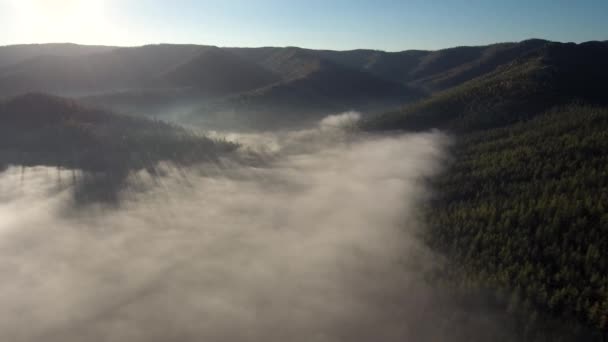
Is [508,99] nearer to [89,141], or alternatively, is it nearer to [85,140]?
[89,141]

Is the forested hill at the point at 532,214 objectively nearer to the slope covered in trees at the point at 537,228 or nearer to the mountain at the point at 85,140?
the slope covered in trees at the point at 537,228

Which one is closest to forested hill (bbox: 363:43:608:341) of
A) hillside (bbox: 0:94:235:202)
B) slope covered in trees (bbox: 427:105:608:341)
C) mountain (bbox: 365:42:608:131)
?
slope covered in trees (bbox: 427:105:608:341)

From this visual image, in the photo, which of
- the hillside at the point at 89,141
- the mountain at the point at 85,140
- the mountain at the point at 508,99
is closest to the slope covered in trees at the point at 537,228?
the mountain at the point at 508,99

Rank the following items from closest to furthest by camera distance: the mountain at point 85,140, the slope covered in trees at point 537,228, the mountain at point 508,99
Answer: the slope covered in trees at point 537,228, the mountain at point 85,140, the mountain at point 508,99

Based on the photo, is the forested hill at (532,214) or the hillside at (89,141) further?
the hillside at (89,141)

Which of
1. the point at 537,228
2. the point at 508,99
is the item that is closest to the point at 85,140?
the point at 537,228

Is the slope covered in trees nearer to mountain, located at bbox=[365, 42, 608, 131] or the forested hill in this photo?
the forested hill

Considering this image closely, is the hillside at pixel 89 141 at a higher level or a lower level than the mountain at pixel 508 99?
lower

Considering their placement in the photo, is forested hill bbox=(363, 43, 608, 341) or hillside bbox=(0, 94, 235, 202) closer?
forested hill bbox=(363, 43, 608, 341)

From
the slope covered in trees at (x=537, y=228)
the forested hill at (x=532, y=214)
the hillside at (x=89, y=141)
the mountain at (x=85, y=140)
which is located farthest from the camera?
the mountain at (x=85, y=140)
